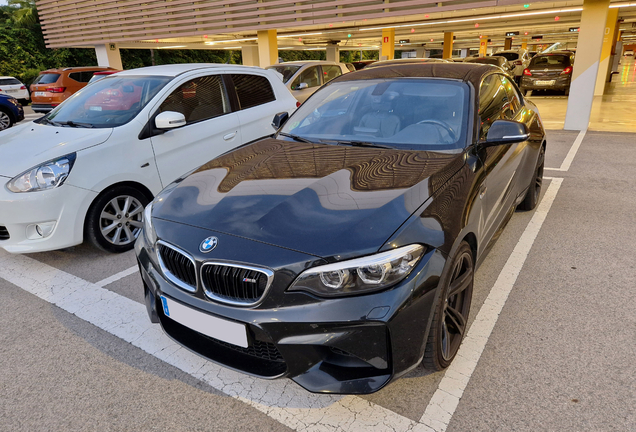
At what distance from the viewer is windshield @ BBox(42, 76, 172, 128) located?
4.27m

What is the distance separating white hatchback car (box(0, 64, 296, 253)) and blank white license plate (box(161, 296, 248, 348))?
1979mm

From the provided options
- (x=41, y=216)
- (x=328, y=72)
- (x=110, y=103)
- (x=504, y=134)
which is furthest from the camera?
(x=328, y=72)

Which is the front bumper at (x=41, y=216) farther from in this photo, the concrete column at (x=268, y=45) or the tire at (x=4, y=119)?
the concrete column at (x=268, y=45)

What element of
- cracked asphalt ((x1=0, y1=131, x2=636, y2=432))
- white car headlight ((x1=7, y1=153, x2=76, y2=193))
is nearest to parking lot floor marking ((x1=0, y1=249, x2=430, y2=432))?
cracked asphalt ((x1=0, y1=131, x2=636, y2=432))

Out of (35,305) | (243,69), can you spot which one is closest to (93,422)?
(35,305)

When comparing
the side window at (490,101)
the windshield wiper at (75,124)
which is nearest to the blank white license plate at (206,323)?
the side window at (490,101)

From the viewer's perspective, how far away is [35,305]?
330cm

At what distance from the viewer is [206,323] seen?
6.82 ft

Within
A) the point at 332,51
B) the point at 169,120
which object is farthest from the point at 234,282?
the point at 332,51

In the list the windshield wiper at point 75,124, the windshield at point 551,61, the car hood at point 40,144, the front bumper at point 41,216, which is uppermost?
the windshield wiper at point 75,124

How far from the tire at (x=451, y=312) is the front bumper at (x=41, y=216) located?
3033 mm

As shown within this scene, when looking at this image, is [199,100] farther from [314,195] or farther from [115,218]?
[314,195]

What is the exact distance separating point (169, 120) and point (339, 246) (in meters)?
2.84

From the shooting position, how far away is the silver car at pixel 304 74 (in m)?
10.1
